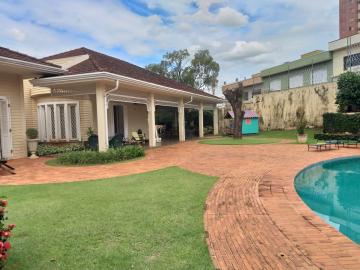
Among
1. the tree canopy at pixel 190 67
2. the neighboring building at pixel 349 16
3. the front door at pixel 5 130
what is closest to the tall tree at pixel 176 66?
the tree canopy at pixel 190 67

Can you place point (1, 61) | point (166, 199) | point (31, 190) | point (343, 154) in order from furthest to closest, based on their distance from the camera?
1. point (343, 154)
2. point (1, 61)
3. point (31, 190)
4. point (166, 199)

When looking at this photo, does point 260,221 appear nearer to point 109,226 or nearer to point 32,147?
point 109,226

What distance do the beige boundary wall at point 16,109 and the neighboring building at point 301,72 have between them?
24600 mm

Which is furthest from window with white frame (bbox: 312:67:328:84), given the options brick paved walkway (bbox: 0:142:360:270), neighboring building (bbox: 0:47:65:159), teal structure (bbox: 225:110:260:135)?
neighboring building (bbox: 0:47:65:159)

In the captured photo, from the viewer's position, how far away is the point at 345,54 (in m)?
29.4

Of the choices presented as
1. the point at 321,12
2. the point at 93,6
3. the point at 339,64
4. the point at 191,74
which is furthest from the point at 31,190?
the point at 191,74

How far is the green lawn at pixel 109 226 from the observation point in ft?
11.8

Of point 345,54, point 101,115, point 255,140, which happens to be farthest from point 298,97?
point 101,115

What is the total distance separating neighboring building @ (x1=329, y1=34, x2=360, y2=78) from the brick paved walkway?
21.2 meters

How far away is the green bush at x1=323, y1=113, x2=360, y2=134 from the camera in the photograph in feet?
59.8

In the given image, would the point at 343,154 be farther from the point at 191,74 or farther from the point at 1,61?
the point at 191,74

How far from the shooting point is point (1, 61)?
10.4m

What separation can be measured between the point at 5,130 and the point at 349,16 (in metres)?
89.9

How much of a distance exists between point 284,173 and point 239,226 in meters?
4.84
